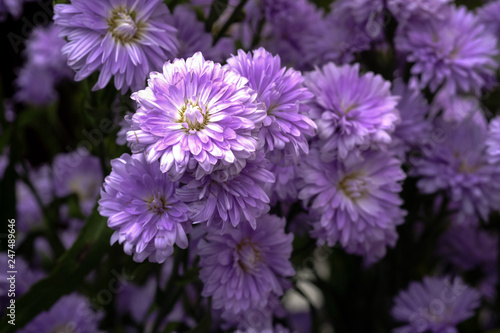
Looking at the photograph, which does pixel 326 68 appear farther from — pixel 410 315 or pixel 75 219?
pixel 75 219

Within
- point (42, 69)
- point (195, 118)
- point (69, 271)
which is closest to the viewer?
point (195, 118)

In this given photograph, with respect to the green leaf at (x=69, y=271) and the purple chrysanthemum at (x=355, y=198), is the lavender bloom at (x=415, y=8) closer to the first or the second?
the purple chrysanthemum at (x=355, y=198)

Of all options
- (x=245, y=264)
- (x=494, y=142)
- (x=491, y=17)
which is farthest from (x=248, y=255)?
(x=491, y=17)

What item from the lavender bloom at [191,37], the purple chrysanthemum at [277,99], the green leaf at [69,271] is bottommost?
the green leaf at [69,271]

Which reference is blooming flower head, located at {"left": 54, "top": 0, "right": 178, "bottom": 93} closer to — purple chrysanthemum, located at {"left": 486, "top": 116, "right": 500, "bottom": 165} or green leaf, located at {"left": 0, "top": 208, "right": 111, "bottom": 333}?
green leaf, located at {"left": 0, "top": 208, "right": 111, "bottom": 333}

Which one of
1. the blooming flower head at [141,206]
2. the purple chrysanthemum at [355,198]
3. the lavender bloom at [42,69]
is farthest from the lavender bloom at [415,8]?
the lavender bloom at [42,69]

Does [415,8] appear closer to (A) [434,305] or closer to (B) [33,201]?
(A) [434,305]
